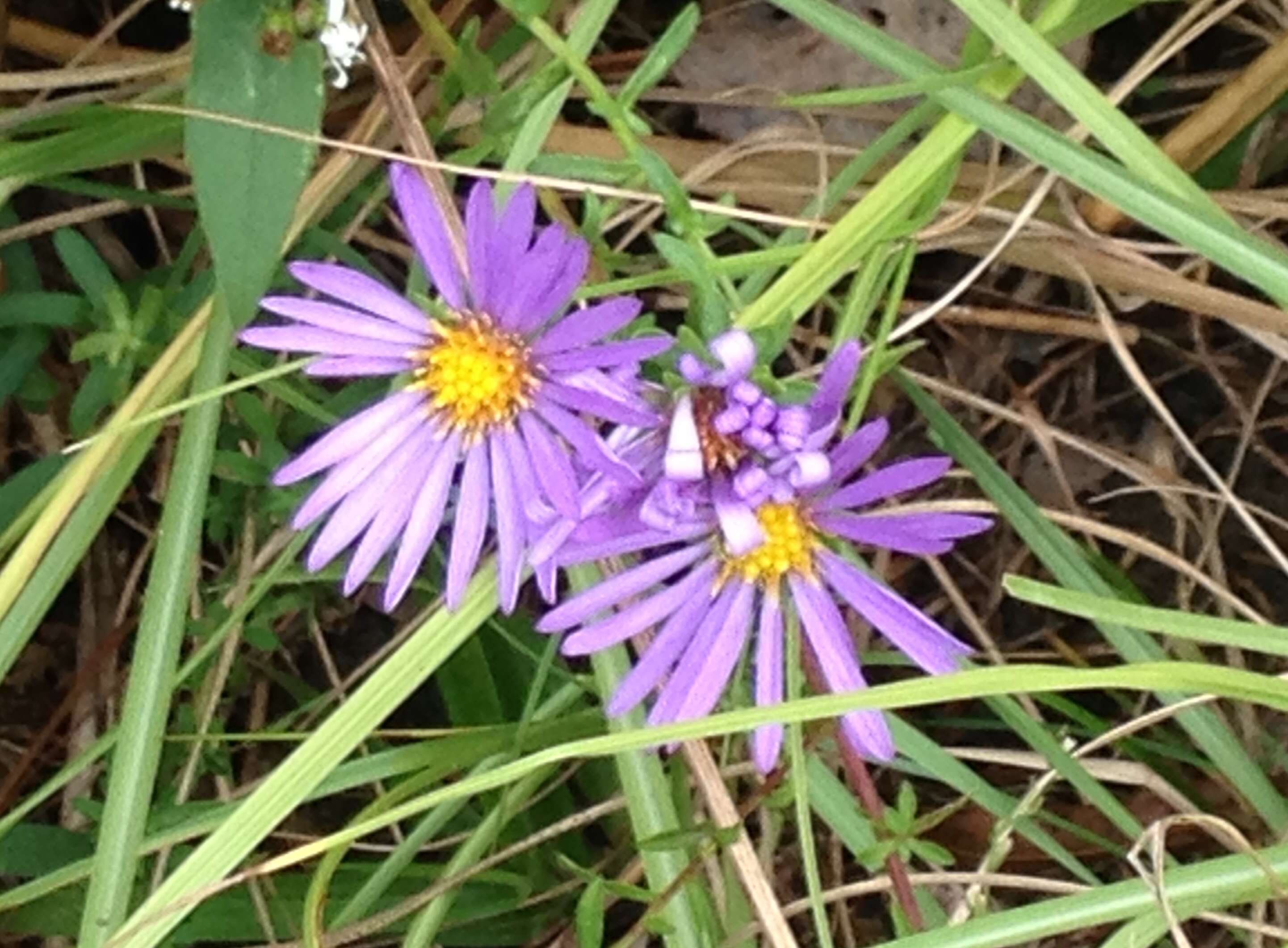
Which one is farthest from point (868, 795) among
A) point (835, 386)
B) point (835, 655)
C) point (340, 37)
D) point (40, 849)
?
point (40, 849)

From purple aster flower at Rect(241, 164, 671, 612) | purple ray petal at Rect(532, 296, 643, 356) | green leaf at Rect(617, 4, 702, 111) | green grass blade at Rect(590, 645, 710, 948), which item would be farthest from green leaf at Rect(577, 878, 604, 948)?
green leaf at Rect(617, 4, 702, 111)

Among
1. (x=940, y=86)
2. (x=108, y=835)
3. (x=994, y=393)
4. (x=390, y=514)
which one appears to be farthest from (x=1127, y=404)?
(x=108, y=835)

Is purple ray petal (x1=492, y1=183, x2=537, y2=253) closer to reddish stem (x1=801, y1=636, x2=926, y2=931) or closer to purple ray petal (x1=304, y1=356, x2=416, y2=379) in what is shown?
purple ray petal (x1=304, y1=356, x2=416, y2=379)

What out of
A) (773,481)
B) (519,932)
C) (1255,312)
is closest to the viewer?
(773,481)

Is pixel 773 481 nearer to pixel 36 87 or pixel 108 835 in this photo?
pixel 108 835

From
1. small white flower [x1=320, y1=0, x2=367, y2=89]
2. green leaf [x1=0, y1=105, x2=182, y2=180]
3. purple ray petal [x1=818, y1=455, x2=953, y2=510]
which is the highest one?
green leaf [x1=0, y1=105, x2=182, y2=180]
